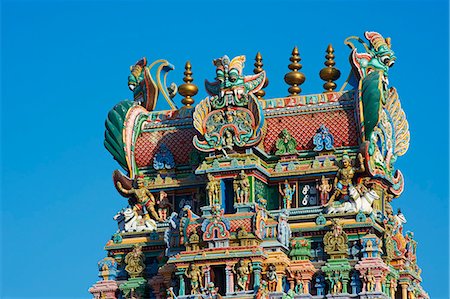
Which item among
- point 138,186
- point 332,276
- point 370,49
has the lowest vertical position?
point 332,276

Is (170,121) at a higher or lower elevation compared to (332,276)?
higher

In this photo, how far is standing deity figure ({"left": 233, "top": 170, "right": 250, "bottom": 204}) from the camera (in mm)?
64062

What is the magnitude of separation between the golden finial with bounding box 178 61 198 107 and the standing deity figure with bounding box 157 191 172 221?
4736mm

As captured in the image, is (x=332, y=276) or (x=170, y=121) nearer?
(x=332, y=276)

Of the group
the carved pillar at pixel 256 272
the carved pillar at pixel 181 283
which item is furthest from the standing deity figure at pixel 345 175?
the carved pillar at pixel 181 283

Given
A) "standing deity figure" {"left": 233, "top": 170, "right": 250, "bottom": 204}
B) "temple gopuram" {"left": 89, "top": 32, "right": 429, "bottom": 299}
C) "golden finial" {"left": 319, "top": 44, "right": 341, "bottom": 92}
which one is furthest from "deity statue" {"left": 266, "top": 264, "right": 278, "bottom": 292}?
"golden finial" {"left": 319, "top": 44, "right": 341, "bottom": 92}

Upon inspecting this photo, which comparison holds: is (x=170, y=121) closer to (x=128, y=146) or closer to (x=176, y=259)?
(x=128, y=146)

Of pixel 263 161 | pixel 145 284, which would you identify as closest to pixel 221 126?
pixel 263 161

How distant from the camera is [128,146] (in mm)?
67438

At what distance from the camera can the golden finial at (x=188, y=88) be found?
230 feet

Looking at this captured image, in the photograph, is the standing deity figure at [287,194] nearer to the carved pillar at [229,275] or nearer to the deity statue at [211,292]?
the carved pillar at [229,275]

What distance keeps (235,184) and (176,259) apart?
3.77 m

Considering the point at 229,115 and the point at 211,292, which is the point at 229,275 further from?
the point at 229,115

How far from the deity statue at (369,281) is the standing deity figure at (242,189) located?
514 cm
